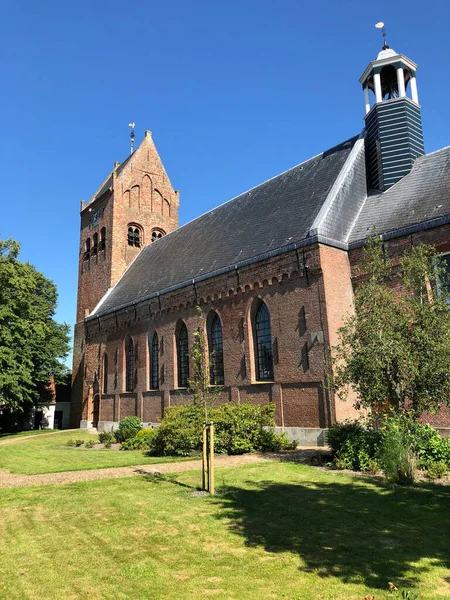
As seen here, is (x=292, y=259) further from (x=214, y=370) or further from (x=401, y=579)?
(x=401, y=579)

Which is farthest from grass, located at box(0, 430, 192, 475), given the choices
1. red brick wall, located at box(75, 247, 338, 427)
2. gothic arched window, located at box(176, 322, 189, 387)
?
gothic arched window, located at box(176, 322, 189, 387)

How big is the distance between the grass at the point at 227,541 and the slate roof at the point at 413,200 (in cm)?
1092

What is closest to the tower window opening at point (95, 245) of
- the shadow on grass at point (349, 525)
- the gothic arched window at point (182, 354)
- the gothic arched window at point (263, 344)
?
the gothic arched window at point (182, 354)

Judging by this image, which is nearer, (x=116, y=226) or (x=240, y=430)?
(x=240, y=430)

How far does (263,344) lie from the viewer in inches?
797

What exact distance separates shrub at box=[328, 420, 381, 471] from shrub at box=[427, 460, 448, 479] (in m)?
1.46

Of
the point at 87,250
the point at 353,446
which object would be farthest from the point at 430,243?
the point at 87,250

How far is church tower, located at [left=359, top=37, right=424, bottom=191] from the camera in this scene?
21422 millimetres

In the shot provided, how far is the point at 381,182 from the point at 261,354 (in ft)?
32.3

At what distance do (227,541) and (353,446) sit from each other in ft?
22.0

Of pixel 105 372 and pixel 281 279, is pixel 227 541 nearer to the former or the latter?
pixel 281 279

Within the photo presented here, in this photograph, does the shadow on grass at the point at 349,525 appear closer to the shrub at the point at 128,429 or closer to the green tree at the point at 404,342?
the green tree at the point at 404,342

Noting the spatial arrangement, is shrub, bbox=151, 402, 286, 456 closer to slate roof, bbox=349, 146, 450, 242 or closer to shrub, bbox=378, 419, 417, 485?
shrub, bbox=378, 419, 417, 485

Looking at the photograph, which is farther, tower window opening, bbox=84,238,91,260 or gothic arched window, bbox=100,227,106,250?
tower window opening, bbox=84,238,91,260
